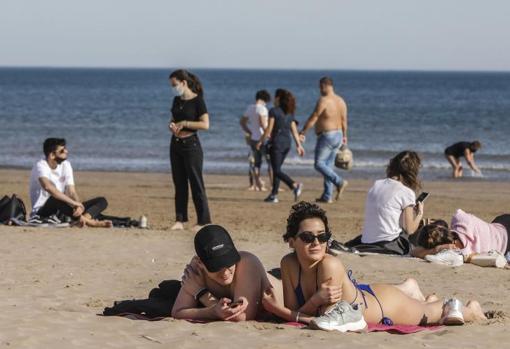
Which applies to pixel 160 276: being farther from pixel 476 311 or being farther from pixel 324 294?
pixel 476 311

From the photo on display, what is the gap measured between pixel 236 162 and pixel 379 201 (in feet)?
52.9

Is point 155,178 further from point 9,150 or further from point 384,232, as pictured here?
point 384,232

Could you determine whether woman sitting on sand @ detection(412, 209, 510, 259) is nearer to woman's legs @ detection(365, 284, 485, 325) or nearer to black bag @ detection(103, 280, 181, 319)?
woman's legs @ detection(365, 284, 485, 325)

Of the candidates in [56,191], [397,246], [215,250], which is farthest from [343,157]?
[215,250]

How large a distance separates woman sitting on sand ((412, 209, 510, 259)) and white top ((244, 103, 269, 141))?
22.6 ft

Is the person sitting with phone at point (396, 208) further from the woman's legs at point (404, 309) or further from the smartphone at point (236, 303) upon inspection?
the smartphone at point (236, 303)

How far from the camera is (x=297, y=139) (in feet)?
50.9

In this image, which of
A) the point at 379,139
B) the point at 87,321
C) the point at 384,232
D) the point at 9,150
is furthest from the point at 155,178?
the point at 379,139

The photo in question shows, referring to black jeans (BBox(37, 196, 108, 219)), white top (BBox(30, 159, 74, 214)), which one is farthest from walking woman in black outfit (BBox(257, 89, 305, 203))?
white top (BBox(30, 159, 74, 214))

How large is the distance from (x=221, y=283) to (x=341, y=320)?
77cm

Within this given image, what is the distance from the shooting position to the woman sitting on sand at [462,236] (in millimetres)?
9641

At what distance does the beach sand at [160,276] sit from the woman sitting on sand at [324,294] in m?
0.12

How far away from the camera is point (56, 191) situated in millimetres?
11484

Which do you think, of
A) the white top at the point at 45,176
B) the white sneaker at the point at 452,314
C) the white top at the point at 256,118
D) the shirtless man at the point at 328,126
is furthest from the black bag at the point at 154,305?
the white top at the point at 256,118
